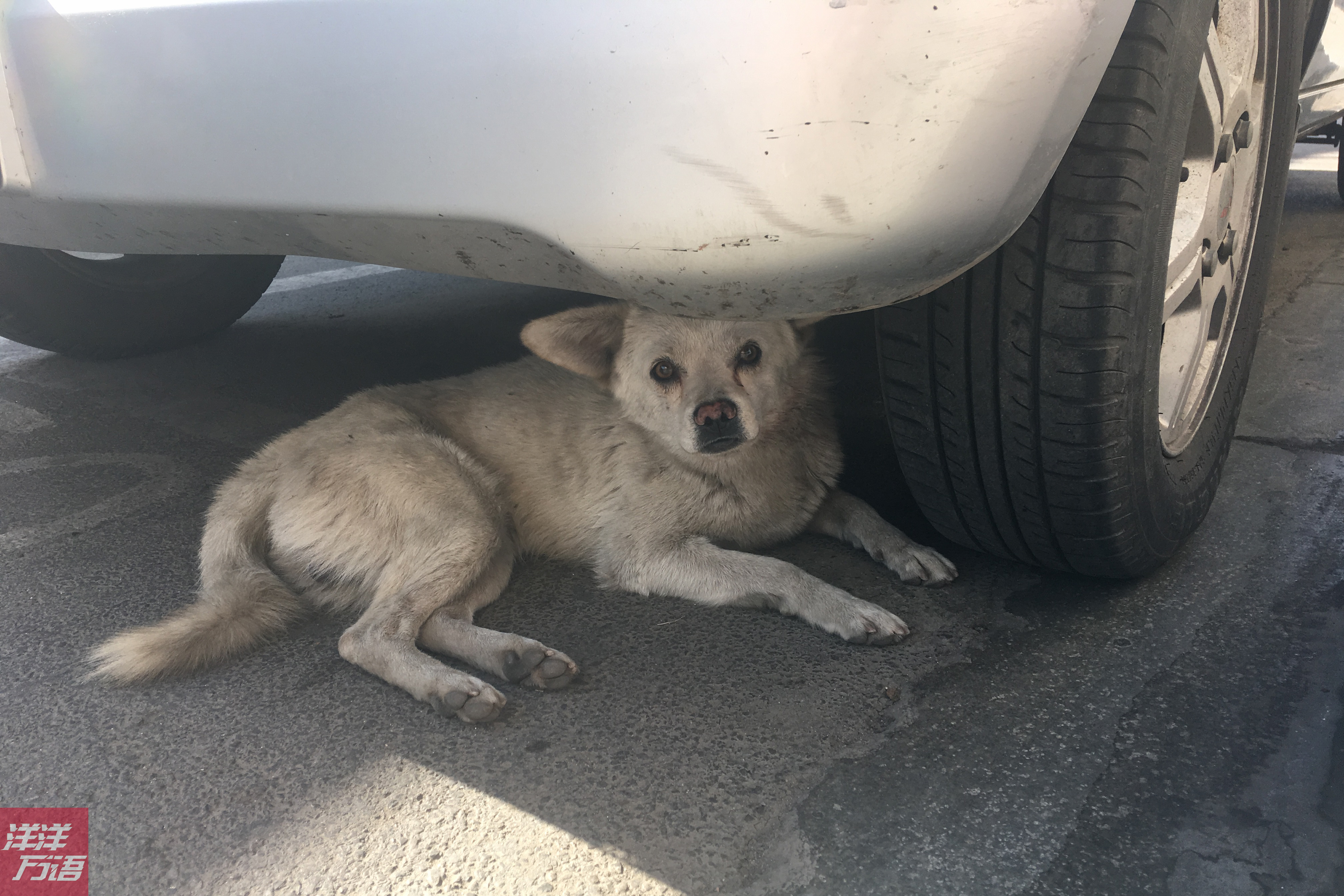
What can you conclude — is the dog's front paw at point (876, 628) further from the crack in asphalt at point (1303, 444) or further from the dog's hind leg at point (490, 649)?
the crack in asphalt at point (1303, 444)

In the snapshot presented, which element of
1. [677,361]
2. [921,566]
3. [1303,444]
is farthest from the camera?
[1303,444]

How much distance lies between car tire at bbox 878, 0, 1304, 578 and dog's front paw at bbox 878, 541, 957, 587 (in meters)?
0.09

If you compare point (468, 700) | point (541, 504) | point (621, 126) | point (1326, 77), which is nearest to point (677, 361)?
point (541, 504)

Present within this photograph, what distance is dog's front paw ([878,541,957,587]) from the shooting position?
201 cm

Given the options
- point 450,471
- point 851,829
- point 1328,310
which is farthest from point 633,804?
point 1328,310

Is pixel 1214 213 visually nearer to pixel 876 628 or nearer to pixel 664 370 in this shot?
pixel 876 628

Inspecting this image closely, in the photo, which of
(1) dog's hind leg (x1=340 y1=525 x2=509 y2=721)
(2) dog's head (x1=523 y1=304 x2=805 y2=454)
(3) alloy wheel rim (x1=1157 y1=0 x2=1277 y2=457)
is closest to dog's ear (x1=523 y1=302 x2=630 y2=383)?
(2) dog's head (x1=523 y1=304 x2=805 y2=454)

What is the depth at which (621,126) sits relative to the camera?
1.21 m

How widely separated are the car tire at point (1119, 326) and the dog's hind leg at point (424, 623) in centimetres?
93

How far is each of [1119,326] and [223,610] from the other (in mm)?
1704

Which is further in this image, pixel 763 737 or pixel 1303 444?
pixel 1303 444

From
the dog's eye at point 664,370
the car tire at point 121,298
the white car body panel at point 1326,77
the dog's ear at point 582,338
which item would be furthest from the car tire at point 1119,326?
the car tire at point 121,298

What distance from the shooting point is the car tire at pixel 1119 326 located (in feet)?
4.72

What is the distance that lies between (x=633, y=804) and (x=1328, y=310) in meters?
3.24
